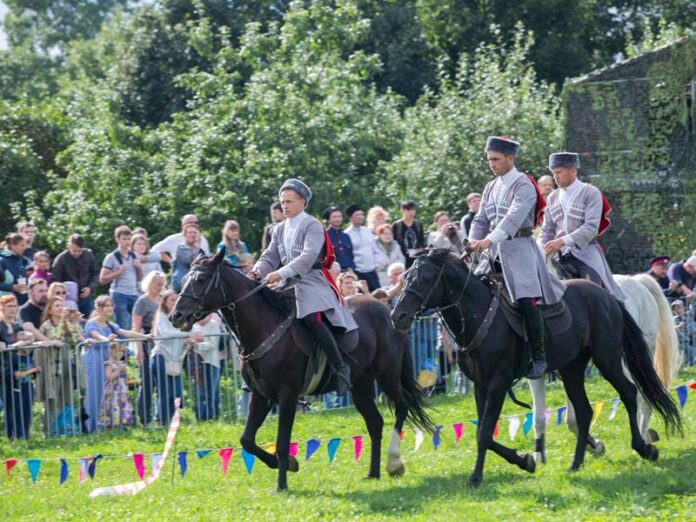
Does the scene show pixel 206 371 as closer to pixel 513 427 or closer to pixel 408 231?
pixel 513 427

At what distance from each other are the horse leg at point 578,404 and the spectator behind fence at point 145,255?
298 inches

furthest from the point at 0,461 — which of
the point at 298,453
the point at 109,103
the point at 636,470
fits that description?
the point at 109,103

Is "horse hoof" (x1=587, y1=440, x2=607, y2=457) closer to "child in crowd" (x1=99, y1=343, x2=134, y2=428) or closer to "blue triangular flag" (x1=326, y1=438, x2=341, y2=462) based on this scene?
"blue triangular flag" (x1=326, y1=438, x2=341, y2=462)

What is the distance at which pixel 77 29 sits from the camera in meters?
70.6

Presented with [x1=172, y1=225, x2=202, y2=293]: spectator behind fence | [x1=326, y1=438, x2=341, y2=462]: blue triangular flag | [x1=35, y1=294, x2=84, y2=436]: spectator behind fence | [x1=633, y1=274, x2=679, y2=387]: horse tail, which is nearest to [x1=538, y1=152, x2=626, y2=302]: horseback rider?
[x1=633, y1=274, x2=679, y2=387]: horse tail

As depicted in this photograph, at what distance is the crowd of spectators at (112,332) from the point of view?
49.0 ft

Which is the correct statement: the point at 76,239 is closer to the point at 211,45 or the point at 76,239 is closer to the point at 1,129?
the point at 1,129

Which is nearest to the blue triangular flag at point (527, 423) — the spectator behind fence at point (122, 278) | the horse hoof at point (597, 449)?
the horse hoof at point (597, 449)

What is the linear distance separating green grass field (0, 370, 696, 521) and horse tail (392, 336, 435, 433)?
41 cm

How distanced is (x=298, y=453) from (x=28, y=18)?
60.8 m

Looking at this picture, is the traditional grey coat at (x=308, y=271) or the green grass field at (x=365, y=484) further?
the traditional grey coat at (x=308, y=271)

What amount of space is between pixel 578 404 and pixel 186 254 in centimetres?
700

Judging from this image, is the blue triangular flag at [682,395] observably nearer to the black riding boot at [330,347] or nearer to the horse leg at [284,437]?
the black riding boot at [330,347]

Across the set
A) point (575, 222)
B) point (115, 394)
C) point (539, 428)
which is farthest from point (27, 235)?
point (539, 428)
